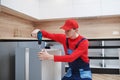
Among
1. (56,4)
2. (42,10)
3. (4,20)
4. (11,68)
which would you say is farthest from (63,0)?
(11,68)

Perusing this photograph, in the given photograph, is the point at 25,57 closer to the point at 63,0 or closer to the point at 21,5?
the point at 21,5

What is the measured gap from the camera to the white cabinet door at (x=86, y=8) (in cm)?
332

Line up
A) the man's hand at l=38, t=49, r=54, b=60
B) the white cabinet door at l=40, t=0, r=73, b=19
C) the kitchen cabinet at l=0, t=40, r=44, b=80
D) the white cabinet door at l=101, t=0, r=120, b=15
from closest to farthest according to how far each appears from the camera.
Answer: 1. the man's hand at l=38, t=49, r=54, b=60
2. the kitchen cabinet at l=0, t=40, r=44, b=80
3. the white cabinet door at l=101, t=0, r=120, b=15
4. the white cabinet door at l=40, t=0, r=73, b=19

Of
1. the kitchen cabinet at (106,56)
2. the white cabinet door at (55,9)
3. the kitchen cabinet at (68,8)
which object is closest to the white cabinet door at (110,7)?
the kitchen cabinet at (68,8)

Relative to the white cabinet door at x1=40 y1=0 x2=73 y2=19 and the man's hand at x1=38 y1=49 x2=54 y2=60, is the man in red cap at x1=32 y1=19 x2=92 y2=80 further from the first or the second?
the white cabinet door at x1=40 y1=0 x2=73 y2=19

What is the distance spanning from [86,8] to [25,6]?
1.30 m

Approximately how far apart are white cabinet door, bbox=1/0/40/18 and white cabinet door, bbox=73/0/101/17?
87 centimetres

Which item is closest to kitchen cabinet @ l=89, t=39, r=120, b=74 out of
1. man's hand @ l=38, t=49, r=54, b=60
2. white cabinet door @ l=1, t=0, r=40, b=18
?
white cabinet door @ l=1, t=0, r=40, b=18

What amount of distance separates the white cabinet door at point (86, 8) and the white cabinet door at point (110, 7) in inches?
4.1

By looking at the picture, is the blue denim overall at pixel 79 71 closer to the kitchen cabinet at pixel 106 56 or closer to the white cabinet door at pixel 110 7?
the kitchen cabinet at pixel 106 56

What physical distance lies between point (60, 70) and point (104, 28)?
1895 mm

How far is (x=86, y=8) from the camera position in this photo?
338 cm

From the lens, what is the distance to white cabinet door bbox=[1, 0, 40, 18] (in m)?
2.46

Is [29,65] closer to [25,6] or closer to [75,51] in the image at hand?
[75,51]
